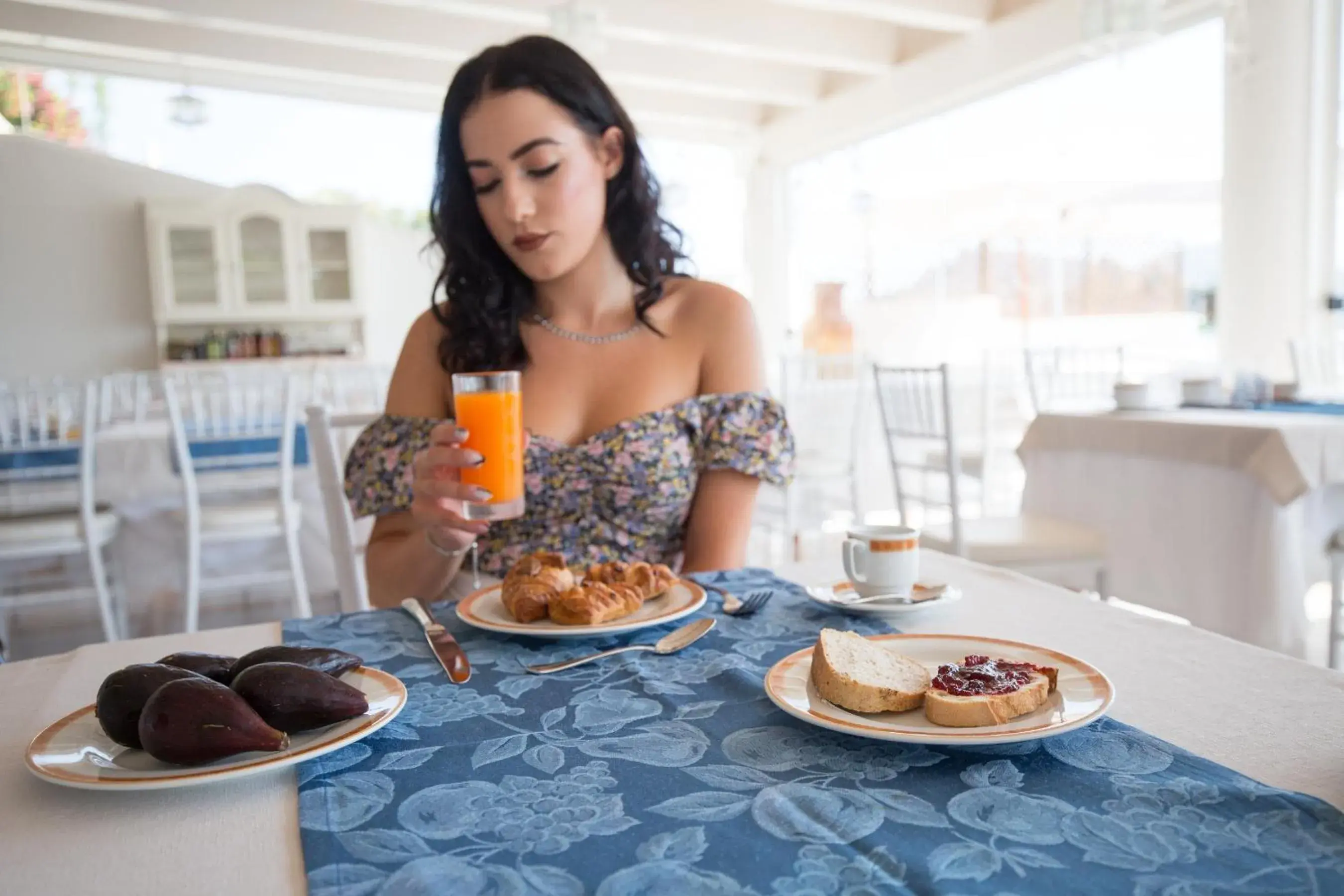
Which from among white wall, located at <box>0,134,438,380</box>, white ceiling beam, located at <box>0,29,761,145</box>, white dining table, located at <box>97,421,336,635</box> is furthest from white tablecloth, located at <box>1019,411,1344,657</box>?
white wall, located at <box>0,134,438,380</box>

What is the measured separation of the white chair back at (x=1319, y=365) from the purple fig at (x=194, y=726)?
3.68 metres

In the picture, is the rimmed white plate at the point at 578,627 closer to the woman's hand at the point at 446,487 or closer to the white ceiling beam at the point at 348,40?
the woman's hand at the point at 446,487

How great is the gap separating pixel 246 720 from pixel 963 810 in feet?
1.31

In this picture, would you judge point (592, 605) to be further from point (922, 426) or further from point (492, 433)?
point (922, 426)

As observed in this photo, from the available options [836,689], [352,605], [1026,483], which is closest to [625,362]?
[352,605]

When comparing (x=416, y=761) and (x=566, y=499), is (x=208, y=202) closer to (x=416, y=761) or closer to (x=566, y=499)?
(x=566, y=499)

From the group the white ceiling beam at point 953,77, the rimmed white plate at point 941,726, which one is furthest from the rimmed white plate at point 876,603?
the white ceiling beam at point 953,77

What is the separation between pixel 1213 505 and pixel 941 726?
2025 mm

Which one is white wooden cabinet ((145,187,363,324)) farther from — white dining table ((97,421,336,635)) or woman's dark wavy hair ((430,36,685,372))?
woman's dark wavy hair ((430,36,685,372))

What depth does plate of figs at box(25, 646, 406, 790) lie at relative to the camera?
1.78 ft

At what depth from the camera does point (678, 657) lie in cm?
79

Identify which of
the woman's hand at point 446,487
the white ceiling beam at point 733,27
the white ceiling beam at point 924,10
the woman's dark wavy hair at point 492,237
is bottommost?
the woman's hand at point 446,487

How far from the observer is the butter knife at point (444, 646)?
75 centimetres

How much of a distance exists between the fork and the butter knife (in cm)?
25
